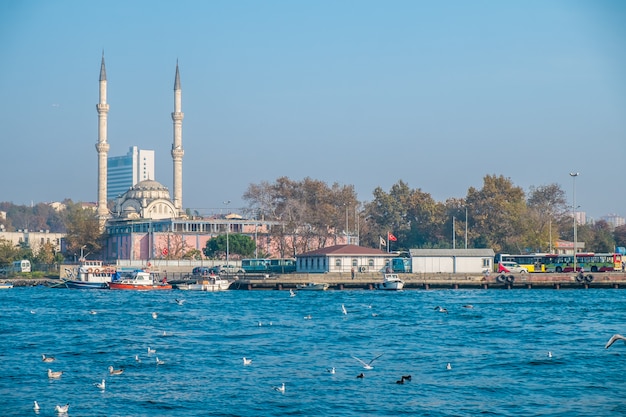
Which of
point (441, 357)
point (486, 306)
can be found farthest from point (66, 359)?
point (486, 306)

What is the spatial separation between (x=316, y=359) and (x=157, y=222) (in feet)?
224

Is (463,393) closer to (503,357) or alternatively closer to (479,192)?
(503,357)

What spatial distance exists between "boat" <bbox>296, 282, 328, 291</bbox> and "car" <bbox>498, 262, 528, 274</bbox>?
15.0m

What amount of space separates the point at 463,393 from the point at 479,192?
7074 centimetres

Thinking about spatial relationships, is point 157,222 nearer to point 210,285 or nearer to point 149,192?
point 149,192

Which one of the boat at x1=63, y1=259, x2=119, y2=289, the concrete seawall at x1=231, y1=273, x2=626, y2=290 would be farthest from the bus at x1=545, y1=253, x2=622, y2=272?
the boat at x1=63, y1=259, x2=119, y2=289

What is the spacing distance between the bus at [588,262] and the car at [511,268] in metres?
2.64

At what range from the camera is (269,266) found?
7788cm

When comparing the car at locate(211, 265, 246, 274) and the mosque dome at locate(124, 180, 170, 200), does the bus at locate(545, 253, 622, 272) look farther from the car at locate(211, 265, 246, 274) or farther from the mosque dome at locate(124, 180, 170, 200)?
the mosque dome at locate(124, 180, 170, 200)

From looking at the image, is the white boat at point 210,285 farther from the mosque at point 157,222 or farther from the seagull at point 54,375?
the seagull at point 54,375

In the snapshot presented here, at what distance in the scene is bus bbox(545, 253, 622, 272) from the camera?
242 ft

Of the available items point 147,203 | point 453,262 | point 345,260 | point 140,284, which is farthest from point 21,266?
point 453,262

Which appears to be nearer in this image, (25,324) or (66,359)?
(66,359)

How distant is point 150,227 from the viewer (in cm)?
9550
